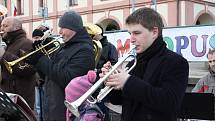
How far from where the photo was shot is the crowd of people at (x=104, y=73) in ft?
7.57

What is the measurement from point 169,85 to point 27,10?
126 ft

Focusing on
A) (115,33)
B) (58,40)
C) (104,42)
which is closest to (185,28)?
(115,33)

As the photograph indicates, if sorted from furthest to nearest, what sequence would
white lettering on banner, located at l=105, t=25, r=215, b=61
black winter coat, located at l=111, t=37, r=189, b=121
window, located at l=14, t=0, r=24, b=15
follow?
window, located at l=14, t=0, r=24, b=15, white lettering on banner, located at l=105, t=25, r=215, b=61, black winter coat, located at l=111, t=37, r=189, b=121

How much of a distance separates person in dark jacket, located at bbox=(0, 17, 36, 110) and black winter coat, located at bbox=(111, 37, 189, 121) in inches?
91.3

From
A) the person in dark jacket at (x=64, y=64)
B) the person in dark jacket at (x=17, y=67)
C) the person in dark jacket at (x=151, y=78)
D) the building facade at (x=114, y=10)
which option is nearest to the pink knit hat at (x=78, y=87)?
the person in dark jacket at (x=64, y=64)

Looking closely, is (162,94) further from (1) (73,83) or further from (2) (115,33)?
→ (2) (115,33)

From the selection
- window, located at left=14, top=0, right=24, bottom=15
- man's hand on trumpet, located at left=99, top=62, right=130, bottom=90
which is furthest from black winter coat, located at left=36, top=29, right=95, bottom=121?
window, located at left=14, top=0, right=24, bottom=15

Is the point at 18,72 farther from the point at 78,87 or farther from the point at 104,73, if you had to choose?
the point at 104,73

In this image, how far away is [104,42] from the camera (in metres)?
5.81

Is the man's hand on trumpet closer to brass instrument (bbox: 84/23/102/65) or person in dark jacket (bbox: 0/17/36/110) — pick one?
person in dark jacket (bbox: 0/17/36/110)

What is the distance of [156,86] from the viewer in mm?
2350

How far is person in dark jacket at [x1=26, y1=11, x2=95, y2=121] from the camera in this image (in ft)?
11.4

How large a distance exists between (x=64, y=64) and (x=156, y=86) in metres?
1.35

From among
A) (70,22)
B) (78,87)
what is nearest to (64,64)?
(70,22)
